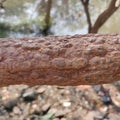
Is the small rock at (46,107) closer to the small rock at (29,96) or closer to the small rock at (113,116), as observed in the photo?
the small rock at (29,96)

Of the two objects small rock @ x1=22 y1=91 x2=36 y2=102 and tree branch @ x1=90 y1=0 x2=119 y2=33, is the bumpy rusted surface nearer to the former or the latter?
small rock @ x1=22 y1=91 x2=36 y2=102

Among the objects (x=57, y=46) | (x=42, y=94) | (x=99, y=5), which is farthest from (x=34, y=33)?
(x=57, y=46)

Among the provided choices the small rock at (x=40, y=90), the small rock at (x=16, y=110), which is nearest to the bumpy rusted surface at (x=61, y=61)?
the small rock at (x=16, y=110)

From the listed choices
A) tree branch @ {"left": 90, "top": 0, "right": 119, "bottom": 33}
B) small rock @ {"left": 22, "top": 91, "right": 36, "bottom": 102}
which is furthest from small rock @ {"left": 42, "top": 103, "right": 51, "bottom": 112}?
tree branch @ {"left": 90, "top": 0, "right": 119, "bottom": 33}

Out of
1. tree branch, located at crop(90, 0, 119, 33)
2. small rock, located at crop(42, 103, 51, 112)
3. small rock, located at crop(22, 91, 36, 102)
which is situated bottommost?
small rock, located at crop(42, 103, 51, 112)

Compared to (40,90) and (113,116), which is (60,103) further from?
(113,116)

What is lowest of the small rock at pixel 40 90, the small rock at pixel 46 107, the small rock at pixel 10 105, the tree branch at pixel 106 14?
the small rock at pixel 46 107
